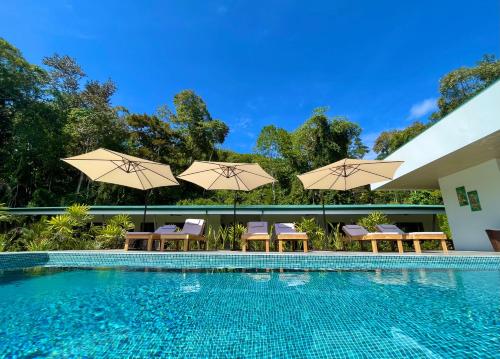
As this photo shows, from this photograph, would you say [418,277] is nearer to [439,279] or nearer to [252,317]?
[439,279]

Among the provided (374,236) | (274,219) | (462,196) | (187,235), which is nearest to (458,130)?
(374,236)

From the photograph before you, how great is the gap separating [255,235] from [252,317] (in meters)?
4.79

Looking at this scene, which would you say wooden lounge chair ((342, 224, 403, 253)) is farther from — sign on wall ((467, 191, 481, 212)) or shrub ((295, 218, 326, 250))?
sign on wall ((467, 191, 481, 212))

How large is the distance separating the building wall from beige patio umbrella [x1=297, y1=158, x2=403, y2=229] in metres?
3.52

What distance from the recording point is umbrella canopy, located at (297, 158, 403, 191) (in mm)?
8758

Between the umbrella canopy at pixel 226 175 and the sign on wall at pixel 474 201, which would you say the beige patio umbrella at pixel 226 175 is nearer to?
the umbrella canopy at pixel 226 175

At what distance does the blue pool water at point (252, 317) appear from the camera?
2602 mm

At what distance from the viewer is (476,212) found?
33.2 feet

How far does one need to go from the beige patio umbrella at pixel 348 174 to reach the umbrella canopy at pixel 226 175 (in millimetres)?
1496

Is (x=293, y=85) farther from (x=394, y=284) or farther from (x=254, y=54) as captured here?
(x=394, y=284)

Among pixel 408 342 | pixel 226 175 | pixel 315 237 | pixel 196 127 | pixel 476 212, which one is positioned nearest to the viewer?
pixel 408 342

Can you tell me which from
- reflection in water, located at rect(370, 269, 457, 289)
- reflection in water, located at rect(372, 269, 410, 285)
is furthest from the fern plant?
reflection in water, located at rect(370, 269, 457, 289)

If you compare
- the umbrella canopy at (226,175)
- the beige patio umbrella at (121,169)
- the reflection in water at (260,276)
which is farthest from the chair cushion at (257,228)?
the beige patio umbrella at (121,169)

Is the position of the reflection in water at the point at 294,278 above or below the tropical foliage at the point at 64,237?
below
